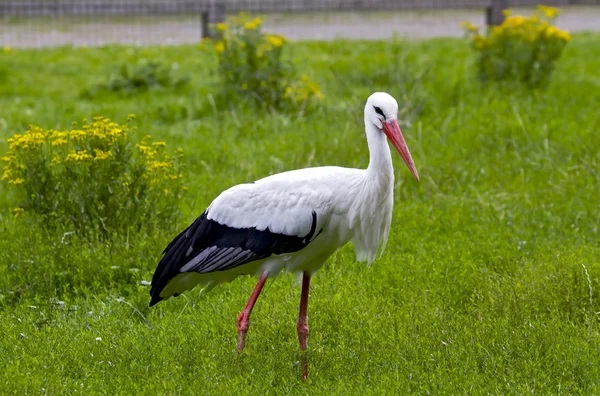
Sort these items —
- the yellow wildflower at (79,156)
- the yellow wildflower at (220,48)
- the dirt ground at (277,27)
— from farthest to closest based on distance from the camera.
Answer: the dirt ground at (277,27) < the yellow wildflower at (220,48) < the yellow wildflower at (79,156)

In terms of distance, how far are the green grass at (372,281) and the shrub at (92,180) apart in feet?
0.53

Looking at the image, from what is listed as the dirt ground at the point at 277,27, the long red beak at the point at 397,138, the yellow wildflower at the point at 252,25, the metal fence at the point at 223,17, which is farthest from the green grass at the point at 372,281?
the dirt ground at the point at 277,27

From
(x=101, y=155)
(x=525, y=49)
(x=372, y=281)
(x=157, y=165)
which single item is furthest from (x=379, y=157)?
(x=525, y=49)

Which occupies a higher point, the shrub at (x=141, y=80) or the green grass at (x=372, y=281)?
the shrub at (x=141, y=80)

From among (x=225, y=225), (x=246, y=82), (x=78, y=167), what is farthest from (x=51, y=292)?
(x=246, y=82)

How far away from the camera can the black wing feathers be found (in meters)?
4.18

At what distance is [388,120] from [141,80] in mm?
6323

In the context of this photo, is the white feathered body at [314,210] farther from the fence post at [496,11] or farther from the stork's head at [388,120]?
the fence post at [496,11]

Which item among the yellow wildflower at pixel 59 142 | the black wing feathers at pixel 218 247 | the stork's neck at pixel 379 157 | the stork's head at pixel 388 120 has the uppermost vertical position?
the stork's head at pixel 388 120

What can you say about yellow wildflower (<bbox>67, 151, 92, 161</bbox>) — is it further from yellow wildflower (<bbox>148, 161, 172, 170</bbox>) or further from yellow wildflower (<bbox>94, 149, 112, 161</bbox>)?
yellow wildflower (<bbox>148, 161, 172, 170</bbox>)

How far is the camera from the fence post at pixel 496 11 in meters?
12.8

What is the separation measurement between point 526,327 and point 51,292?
2.52m

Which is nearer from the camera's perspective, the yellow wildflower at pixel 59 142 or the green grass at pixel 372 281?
the green grass at pixel 372 281

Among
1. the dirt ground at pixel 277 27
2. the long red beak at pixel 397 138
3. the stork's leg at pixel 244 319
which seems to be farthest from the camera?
the dirt ground at pixel 277 27
